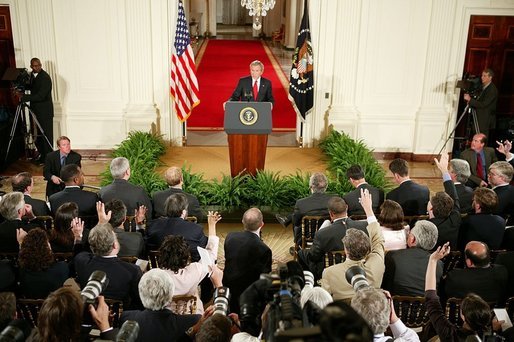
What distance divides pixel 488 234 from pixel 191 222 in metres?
2.68

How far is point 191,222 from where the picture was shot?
17.3ft

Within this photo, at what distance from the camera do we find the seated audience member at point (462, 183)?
614cm

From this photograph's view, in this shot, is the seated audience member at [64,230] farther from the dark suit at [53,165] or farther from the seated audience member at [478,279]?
the seated audience member at [478,279]

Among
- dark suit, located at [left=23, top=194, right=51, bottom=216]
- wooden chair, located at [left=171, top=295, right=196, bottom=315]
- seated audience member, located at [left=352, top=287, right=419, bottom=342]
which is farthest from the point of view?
dark suit, located at [left=23, top=194, right=51, bottom=216]

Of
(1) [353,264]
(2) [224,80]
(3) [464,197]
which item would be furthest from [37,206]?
(2) [224,80]

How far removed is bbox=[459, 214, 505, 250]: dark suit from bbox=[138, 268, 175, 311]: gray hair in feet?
9.91

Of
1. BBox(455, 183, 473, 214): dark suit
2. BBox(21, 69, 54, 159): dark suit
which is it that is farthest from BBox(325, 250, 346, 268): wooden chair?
BBox(21, 69, 54, 159): dark suit

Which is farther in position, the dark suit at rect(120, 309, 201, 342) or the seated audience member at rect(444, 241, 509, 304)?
the seated audience member at rect(444, 241, 509, 304)

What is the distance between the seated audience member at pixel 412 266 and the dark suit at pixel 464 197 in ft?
5.68

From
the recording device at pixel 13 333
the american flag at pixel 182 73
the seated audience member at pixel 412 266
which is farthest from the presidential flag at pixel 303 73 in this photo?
the recording device at pixel 13 333

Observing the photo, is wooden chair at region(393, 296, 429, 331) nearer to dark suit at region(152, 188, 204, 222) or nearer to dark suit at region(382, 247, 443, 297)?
dark suit at region(382, 247, 443, 297)

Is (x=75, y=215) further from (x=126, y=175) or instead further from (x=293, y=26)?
(x=293, y=26)

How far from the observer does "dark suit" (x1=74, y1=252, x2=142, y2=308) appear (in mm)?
4262

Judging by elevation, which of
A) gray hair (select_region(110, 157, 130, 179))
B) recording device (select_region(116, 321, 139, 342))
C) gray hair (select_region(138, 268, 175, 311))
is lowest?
gray hair (select_region(138, 268, 175, 311))
